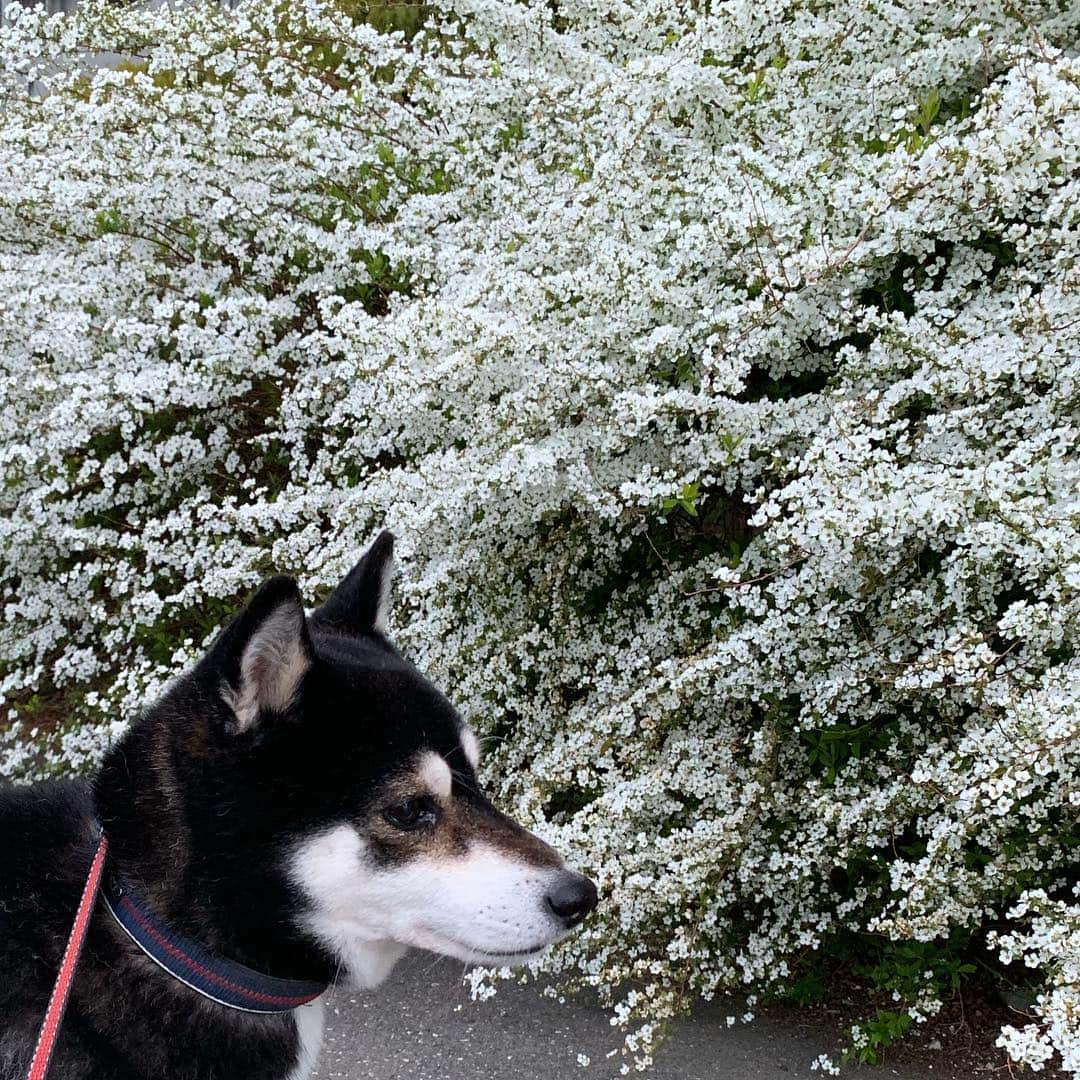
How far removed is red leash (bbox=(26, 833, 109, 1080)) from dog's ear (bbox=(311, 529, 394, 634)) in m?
0.79

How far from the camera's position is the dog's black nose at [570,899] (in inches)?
84.0

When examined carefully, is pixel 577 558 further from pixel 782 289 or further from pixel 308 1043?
pixel 308 1043

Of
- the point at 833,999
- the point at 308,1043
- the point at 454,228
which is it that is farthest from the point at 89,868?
the point at 454,228

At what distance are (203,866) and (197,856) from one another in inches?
0.9

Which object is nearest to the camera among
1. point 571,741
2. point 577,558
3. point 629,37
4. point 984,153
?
point 984,153

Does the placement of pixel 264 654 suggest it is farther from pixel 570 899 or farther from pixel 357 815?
pixel 570 899

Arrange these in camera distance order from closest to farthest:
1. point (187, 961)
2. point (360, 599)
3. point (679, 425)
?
point (187, 961)
point (360, 599)
point (679, 425)

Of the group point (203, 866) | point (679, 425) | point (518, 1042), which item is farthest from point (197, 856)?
point (679, 425)

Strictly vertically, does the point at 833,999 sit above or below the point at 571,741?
below

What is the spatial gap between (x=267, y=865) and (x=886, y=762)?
1884mm

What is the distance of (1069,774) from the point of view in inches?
91.4

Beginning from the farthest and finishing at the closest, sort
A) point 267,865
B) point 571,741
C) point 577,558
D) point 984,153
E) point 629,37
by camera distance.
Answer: point 629,37
point 577,558
point 571,741
point 984,153
point 267,865

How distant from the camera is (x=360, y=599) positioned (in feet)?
8.61

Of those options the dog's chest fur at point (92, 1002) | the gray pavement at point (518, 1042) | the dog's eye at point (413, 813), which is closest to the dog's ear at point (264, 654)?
the dog's eye at point (413, 813)
